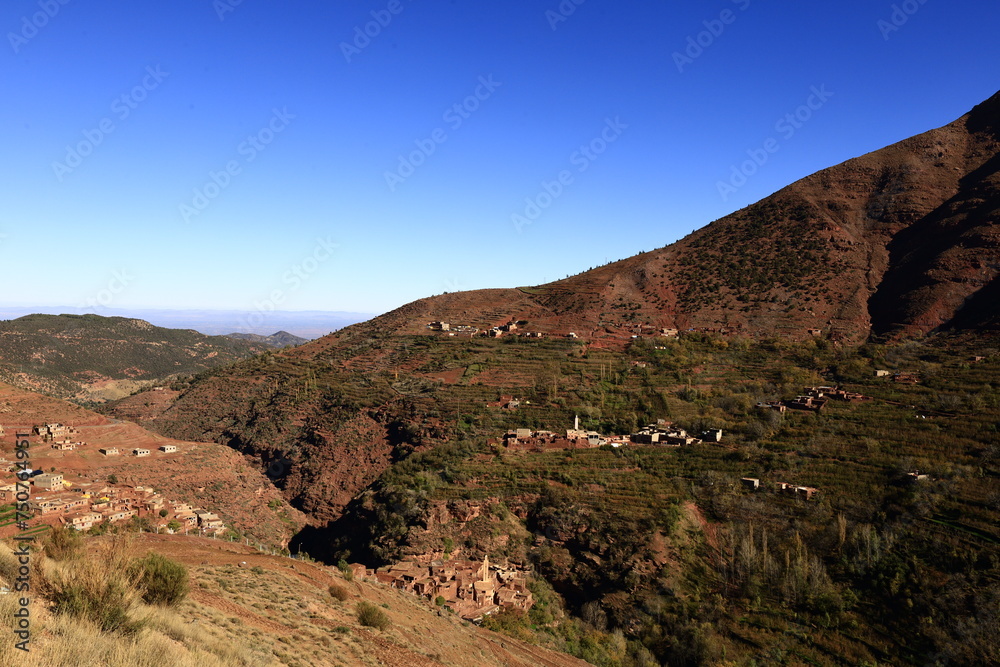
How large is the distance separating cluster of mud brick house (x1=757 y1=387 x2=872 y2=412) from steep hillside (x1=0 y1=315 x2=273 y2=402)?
74.8m

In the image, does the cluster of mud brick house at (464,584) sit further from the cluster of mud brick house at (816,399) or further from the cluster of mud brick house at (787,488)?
the cluster of mud brick house at (816,399)

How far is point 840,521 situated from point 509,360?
26.0 m

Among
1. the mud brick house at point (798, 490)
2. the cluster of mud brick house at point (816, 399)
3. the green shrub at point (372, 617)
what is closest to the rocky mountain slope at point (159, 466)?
the green shrub at point (372, 617)

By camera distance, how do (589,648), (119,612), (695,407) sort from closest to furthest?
1. (119,612)
2. (589,648)
3. (695,407)

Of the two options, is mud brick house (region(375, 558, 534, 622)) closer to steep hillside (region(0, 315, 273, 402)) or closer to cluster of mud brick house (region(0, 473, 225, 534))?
cluster of mud brick house (region(0, 473, 225, 534))

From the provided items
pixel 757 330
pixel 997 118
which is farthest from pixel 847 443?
pixel 997 118

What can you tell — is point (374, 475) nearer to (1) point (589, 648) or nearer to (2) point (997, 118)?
(1) point (589, 648)

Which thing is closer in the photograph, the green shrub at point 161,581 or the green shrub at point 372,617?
the green shrub at point 161,581

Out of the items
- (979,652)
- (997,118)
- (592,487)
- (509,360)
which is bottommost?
(979,652)

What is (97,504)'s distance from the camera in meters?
23.8

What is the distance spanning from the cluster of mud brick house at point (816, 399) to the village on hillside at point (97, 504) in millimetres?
31483

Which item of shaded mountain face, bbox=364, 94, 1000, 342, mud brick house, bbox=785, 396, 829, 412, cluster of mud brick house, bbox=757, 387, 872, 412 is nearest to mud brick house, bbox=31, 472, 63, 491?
shaded mountain face, bbox=364, 94, 1000, 342

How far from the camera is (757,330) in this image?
153 ft

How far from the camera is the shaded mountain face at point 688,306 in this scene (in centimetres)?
3700
